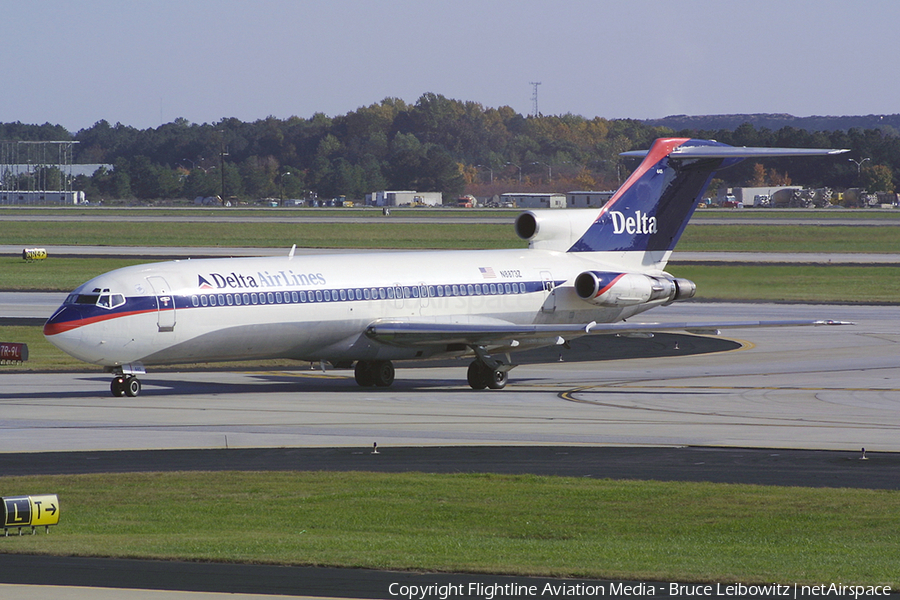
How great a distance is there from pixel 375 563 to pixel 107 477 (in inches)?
339

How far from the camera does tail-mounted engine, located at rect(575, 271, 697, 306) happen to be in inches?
1459

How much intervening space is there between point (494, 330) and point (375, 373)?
3.73 meters

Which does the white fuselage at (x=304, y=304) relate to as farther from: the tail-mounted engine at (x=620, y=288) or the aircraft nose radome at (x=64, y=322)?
the tail-mounted engine at (x=620, y=288)

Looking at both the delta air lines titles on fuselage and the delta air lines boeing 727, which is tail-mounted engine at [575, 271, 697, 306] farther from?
the delta air lines titles on fuselage

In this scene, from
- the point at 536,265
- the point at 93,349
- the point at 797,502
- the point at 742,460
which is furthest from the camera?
the point at 536,265

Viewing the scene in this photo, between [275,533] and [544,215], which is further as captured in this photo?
[544,215]

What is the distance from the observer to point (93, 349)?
99.3 ft

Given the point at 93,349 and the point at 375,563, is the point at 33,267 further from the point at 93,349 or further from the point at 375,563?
the point at 375,563

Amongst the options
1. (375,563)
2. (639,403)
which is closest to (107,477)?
(375,563)

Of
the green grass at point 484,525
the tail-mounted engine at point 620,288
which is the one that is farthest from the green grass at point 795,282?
the green grass at point 484,525

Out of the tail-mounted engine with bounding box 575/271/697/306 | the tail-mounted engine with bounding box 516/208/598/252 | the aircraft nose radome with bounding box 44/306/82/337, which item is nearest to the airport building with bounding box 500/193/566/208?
the tail-mounted engine with bounding box 516/208/598/252

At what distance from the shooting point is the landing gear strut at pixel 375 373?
35312 mm

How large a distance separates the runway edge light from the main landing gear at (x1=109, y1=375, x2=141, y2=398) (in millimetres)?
15219

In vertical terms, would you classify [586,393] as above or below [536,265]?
below
